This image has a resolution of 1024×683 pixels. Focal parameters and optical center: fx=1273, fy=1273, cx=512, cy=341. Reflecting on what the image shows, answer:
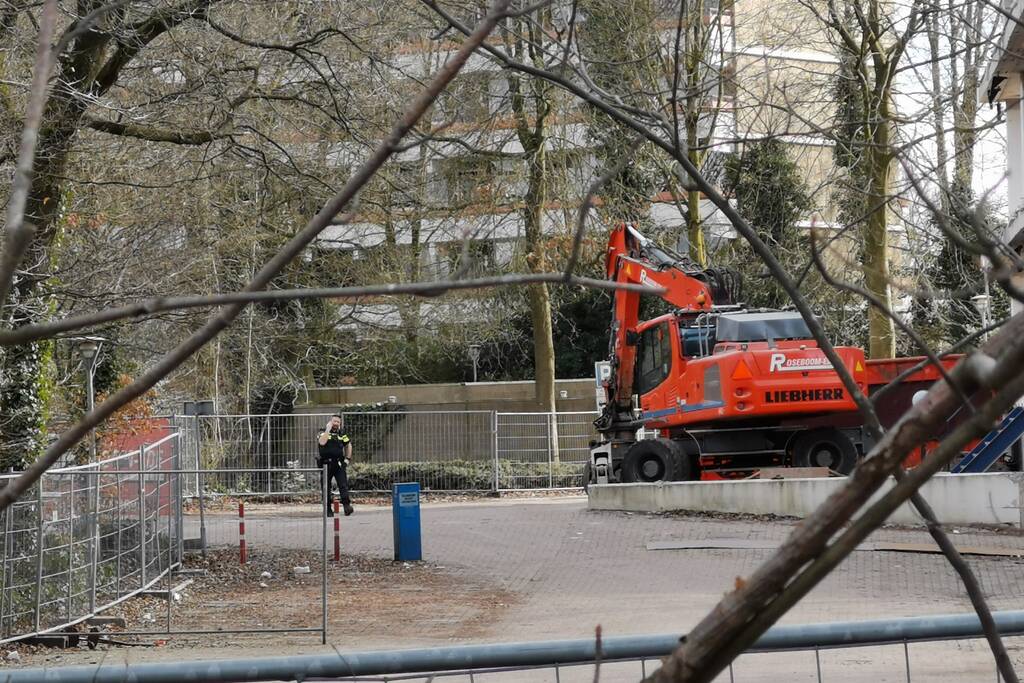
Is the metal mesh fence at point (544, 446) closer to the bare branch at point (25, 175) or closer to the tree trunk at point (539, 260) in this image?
the tree trunk at point (539, 260)

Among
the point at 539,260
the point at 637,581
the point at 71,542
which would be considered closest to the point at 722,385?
the point at 637,581

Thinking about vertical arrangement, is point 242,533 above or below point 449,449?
below

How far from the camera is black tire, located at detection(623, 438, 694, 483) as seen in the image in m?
20.1

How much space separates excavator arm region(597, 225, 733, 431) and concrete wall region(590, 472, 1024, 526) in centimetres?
280

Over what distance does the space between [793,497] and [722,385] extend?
2156 millimetres

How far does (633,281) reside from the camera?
69.5 feet

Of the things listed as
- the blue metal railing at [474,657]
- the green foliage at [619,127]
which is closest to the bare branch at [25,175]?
the blue metal railing at [474,657]

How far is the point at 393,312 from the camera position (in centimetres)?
3369

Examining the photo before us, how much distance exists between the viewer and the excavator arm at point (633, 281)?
2003 centimetres

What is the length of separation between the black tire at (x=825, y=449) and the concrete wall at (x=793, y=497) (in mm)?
1596

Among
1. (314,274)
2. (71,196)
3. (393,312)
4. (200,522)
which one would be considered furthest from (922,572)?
(393,312)

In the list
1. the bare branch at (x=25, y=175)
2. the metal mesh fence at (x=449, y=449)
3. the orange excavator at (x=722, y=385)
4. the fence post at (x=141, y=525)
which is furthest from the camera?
the metal mesh fence at (x=449, y=449)

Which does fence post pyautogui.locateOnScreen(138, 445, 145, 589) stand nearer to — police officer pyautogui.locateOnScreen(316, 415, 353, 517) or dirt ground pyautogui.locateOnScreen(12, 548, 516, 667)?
dirt ground pyautogui.locateOnScreen(12, 548, 516, 667)

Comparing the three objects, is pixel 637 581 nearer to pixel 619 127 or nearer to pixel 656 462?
pixel 619 127
